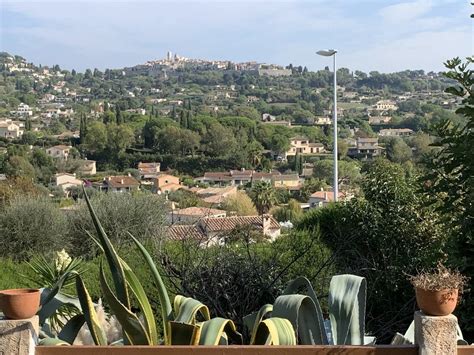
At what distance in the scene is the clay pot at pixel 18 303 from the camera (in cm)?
206

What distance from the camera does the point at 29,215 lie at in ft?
38.7

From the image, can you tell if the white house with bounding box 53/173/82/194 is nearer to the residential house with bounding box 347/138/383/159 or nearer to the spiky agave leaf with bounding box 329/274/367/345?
the residential house with bounding box 347/138/383/159

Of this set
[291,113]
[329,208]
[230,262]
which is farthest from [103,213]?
[291,113]

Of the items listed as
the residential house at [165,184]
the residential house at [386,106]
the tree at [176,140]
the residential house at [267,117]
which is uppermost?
the residential house at [386,106]

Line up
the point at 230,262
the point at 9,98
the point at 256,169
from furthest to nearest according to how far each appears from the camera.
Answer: the point at 9,98, the point at 256,169, the point at 230,262

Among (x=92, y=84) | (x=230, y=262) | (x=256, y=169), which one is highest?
(x=92, y=84)

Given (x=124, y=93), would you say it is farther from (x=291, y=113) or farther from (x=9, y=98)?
(x=291, y=113)

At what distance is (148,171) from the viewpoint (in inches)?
2340

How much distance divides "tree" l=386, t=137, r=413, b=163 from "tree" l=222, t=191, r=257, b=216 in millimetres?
20237

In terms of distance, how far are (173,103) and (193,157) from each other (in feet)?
156

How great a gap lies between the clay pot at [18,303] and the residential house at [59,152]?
59.7m

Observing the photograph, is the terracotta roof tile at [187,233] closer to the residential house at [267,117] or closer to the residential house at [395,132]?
the residential house at [395,132]

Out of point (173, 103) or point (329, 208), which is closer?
point (329, 208)

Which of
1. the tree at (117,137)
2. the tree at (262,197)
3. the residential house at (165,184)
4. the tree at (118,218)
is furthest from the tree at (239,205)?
the tree at (117,137)
